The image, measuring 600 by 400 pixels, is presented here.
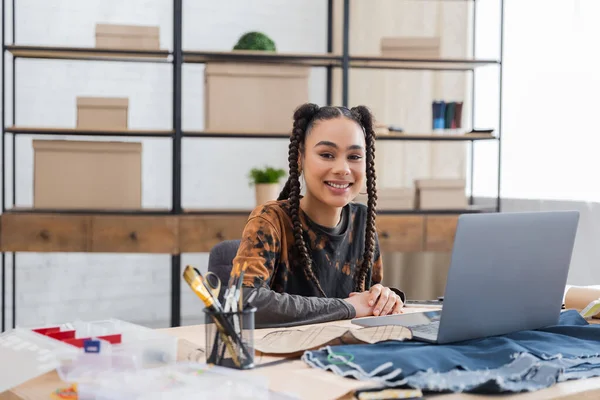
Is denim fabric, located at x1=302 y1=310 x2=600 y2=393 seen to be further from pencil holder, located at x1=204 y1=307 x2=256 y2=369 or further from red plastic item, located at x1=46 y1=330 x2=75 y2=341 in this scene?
red plastic item, located at x1=46 y1=330 x2=75 y2=341

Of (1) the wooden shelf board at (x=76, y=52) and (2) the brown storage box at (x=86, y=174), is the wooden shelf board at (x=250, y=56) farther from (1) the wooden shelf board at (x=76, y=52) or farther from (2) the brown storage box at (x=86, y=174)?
(2) the brown storage box at (x=86, y=174)

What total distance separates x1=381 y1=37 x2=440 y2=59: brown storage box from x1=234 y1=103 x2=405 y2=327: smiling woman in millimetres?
1923

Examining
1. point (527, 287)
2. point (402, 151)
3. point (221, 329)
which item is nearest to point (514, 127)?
point (402, 151)

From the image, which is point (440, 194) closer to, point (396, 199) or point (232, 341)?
point (396, 199)

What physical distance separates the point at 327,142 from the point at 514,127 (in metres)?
2.31

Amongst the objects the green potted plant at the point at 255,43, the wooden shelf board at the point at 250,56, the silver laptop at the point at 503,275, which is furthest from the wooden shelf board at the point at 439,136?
the silver laptop at the point at 503,275

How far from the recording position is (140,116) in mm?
4496

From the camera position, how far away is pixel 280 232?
5.88 feet

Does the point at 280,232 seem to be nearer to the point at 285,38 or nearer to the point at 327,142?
the point at 327,142

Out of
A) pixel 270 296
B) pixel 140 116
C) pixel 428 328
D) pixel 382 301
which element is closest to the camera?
pixel 428 328

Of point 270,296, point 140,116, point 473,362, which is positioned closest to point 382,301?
point 270,296

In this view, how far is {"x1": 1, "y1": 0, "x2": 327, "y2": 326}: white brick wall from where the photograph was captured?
14.0ft

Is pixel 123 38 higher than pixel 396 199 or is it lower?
higher

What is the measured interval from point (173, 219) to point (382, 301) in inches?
78.5
